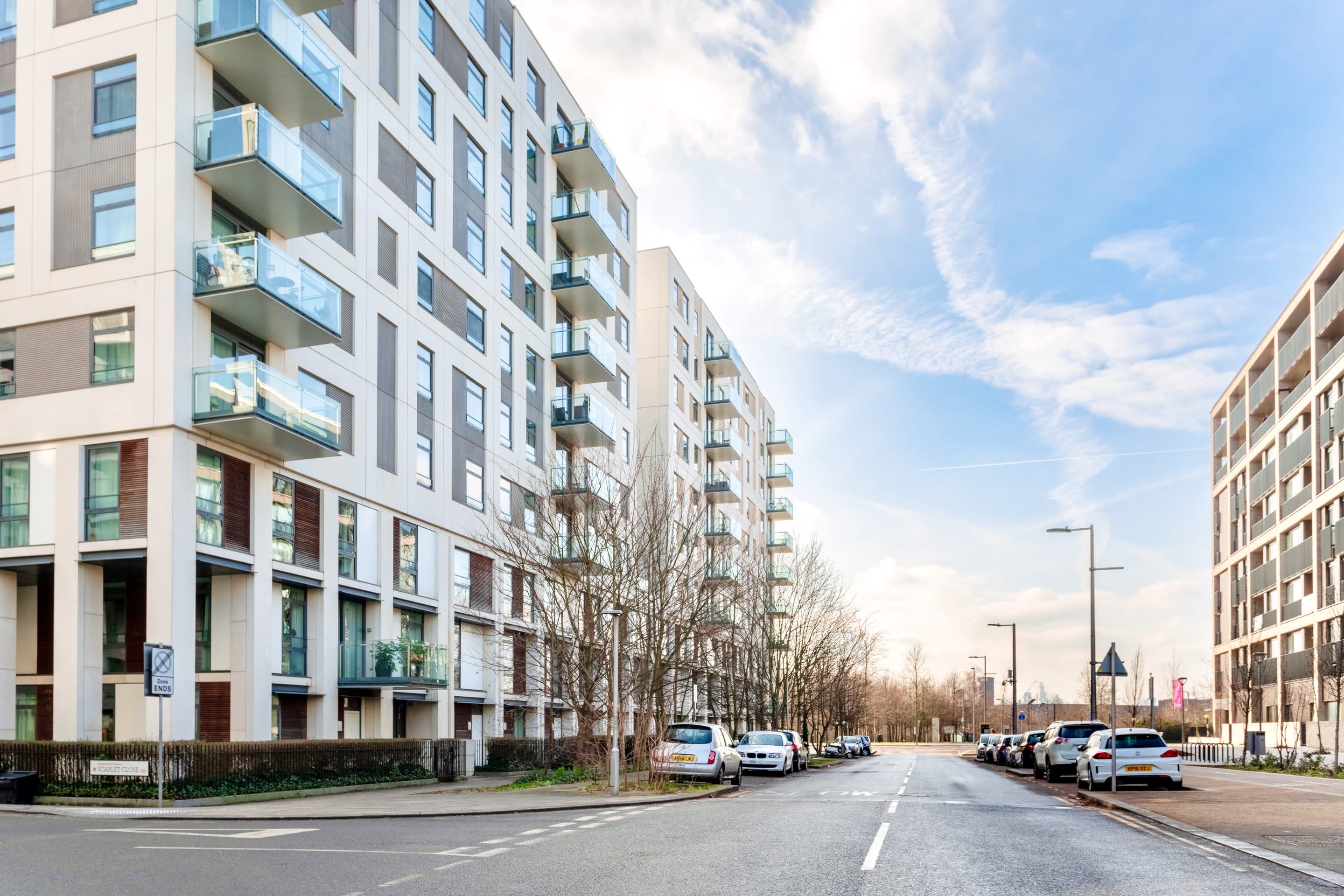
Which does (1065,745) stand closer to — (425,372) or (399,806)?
(399,806)

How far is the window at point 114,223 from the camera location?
83.1ft

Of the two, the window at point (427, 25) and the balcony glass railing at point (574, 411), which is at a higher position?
the window at point (427, 25)

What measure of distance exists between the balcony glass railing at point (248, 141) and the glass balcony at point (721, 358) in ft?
151

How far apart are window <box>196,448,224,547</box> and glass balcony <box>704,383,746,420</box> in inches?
1810

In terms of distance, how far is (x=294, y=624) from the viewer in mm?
29250

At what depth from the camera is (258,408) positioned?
25.0m

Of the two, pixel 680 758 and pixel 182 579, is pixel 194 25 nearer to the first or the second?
pixel 182 579

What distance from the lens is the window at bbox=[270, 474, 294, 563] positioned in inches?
1102

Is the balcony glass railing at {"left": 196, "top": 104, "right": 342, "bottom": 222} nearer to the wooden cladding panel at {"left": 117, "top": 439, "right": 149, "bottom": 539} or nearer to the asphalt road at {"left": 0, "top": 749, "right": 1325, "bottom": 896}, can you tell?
the wooden cladding panel at {"left": 117, "top": 439, "right": 149, "bottom": 539}

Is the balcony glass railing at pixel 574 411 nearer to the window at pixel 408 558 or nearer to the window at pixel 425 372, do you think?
the window at pixel 425 372

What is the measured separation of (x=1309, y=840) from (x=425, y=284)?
2719cm

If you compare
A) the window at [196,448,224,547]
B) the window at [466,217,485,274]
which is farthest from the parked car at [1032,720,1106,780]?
the window at [196,448,224,547]

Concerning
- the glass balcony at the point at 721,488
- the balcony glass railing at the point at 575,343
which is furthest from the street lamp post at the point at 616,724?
the glass balcony at the point at 721,488

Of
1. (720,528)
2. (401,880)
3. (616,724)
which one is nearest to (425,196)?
(616,724)
